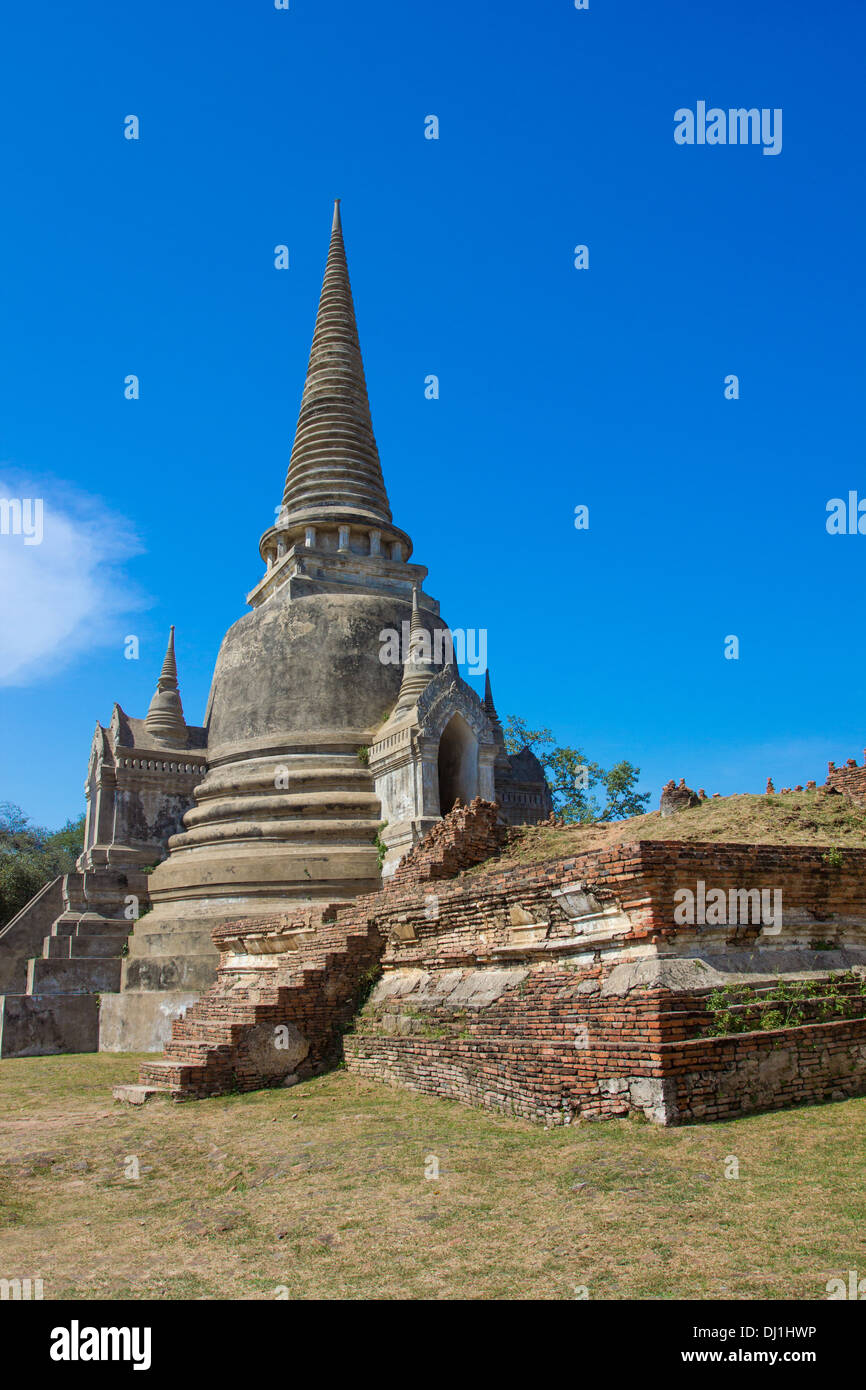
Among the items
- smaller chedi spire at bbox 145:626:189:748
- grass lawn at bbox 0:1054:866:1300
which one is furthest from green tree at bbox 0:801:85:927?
grass lawn at bbox 0:1054:866:1300

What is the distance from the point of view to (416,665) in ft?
74.3

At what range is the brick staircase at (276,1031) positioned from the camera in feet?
37.9

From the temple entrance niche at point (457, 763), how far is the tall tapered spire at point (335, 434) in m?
7.75

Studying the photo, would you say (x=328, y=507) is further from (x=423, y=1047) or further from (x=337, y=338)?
(x=423, y=1047)

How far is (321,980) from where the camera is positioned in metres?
12.6

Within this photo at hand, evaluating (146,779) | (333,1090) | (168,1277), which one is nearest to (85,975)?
(146,779)

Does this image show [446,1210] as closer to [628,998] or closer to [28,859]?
[628,998]

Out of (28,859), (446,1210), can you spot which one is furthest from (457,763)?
(28,859)

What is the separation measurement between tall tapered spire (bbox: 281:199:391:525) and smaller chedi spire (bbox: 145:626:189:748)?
5643mm

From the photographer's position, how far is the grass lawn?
186 inches

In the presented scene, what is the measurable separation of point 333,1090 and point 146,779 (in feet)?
50.3

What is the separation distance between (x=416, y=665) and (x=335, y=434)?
9.12 meters
